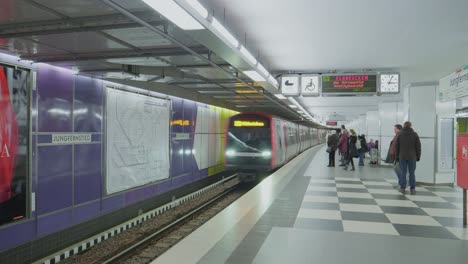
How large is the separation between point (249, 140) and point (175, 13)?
368 inches

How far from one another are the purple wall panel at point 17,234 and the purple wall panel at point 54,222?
5.8 inches

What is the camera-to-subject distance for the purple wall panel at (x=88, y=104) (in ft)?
22.1

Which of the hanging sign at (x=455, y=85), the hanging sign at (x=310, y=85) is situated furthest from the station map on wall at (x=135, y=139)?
the hanging sign at (x=455, y=85)

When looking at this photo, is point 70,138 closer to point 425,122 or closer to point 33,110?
point 33,110

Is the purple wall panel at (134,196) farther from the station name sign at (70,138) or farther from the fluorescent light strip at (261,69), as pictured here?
the fluorescent light strip at (261,69)

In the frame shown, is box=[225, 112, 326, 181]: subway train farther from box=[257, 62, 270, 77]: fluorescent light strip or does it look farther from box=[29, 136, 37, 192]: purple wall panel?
box=[29, 136, 37, 192]: purple wall panel

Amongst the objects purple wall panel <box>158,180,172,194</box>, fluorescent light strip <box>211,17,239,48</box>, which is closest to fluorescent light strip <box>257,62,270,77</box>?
fluorescent light strip <box>211,17,239,48</box>

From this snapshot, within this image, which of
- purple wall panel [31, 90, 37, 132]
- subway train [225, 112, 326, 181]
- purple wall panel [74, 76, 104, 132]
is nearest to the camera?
purple wall panel [31, 90, 37, 132]

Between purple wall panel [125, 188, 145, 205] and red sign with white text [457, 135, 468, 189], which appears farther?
purple wall panel [125, 188, 145, 205]

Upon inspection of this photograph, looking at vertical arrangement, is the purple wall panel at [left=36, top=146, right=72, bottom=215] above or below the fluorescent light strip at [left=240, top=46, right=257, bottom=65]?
below

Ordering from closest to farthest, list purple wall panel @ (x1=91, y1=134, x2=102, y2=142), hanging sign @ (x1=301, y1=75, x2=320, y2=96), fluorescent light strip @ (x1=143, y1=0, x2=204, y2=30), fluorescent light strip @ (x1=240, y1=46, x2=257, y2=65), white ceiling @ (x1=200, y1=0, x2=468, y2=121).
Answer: fluorescent light strip @ (x1=143, y1=0, x2=204, y2=30), white ceiling @ (x1=200, y1=0, x2=468, y2=121), fluorescent light strip @ (x1=240, y1=46, x2=257, y2=65), purple wall panel @ (x1=91, y1=134, x2=102, y2=142), hanging sign @ (x1=301, y1=75, x2=320, y2=96)

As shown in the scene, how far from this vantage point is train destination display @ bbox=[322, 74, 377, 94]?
27.1ft

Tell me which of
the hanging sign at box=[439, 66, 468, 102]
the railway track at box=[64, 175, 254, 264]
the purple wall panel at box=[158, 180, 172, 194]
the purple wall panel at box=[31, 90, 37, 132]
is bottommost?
the railway track at box=[64, 175, 254, 264]

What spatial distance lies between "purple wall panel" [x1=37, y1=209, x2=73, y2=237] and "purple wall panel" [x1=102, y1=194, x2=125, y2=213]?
3.44 ft
